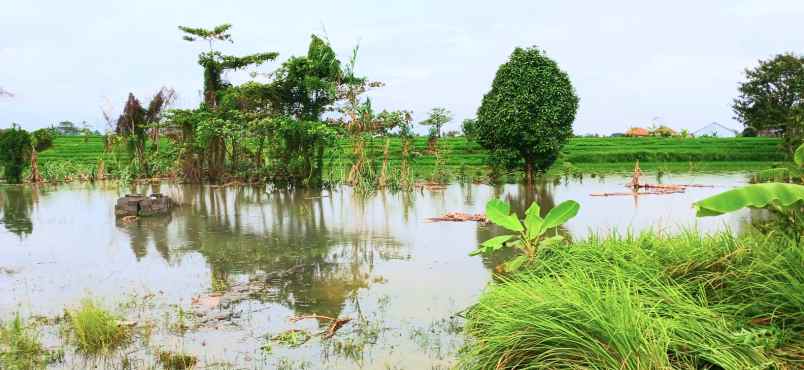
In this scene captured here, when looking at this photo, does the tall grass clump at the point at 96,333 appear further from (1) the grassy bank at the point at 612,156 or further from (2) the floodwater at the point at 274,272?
(1) the grassy bank at the point at 612,156

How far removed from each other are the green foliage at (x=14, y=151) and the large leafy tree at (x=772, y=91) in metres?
36.7

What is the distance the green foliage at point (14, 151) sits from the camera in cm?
2292

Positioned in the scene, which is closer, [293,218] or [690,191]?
[293,218]

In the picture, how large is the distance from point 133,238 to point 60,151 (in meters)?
31.0

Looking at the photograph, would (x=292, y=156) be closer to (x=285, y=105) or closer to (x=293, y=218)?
(x=285, y=105)

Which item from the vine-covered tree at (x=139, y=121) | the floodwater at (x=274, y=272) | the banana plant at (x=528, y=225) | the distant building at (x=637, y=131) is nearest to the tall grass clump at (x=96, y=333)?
the floodwater at (x=274, y=272)

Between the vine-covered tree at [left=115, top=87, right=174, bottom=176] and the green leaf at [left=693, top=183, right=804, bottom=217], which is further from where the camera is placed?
the vine-covered tree at [left=115, top=87, right=174, bottom=176]

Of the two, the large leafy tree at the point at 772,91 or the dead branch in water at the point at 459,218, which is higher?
the large leafy tree at the point at 772,91

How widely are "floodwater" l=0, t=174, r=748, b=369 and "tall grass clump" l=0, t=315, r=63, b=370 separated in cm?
12

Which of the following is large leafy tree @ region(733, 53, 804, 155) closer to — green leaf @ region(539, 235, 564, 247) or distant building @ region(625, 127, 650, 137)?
distant building @ region(625, 127, 650, 137)

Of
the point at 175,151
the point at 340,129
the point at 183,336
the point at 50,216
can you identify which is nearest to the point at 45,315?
the point at 183,336

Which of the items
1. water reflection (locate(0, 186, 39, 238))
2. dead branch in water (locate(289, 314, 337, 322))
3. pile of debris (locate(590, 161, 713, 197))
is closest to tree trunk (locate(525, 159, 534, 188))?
pile of debris (locate(590, 161, 713, 197))

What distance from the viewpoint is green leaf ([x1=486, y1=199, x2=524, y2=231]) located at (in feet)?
17.3

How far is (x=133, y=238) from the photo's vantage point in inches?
389
